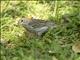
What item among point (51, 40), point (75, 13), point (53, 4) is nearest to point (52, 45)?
point (51, 40)

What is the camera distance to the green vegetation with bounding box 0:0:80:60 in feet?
11.8

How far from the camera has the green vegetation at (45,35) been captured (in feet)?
11.8

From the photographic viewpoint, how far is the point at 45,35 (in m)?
3.94

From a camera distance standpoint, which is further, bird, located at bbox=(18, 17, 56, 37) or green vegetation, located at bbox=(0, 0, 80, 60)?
bird, located at bbox=(18, 17, 56, 37)

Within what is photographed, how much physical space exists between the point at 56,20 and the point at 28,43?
676 millimetres

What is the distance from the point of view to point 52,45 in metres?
3.71

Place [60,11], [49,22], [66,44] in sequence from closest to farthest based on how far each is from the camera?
[66,44]
[49,22]
[60,11]

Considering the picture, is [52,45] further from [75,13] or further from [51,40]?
[75,13]

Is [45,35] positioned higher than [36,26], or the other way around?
[36,26]

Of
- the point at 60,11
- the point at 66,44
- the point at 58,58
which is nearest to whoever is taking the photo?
the point at 58,58

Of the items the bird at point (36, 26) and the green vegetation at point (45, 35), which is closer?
the green vegetation at point (45, 35)

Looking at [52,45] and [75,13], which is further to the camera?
[75,13]

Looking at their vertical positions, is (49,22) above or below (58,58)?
above

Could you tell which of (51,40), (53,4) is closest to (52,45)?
(51,40)
